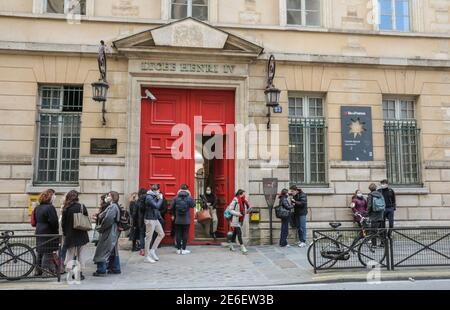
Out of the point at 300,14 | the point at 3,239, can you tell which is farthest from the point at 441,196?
→ the point at 3,239

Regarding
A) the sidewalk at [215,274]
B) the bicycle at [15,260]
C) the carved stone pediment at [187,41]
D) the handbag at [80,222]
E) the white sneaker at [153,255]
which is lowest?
the sidewalk at [215,274]

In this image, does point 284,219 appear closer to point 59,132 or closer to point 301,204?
point 301,204

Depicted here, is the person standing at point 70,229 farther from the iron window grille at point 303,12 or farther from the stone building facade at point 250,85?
the iron window grille at point 303,12

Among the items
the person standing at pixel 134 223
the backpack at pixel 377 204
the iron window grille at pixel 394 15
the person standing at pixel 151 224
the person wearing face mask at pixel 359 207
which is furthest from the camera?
the iron window grille at pixel 394 15

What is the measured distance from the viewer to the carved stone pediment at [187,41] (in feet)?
38.5

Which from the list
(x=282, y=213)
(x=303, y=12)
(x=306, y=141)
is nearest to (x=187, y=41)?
(x=303, y=12)

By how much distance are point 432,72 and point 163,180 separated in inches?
357

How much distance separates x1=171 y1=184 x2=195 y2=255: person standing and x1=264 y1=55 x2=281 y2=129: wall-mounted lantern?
3471mm

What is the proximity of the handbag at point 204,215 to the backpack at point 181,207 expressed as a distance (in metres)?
1.72

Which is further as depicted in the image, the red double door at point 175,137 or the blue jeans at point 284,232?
the red double door at point 175,137

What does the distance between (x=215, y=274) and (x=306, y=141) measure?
230 inches

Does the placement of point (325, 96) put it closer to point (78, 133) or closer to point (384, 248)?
point (384, 248)

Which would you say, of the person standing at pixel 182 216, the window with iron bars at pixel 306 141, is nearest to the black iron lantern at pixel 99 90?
the person standing at pixel 182 216

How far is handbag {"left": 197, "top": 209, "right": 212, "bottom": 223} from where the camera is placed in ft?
39.6
